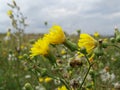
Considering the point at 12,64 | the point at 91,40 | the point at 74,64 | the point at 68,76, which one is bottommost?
the point at 12,64

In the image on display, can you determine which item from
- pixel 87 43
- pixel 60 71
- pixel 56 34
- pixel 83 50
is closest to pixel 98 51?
pixel 83 50

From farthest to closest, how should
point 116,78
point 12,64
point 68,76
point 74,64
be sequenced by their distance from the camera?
point 12,64
point 116,78
point 68,76
point 74,64

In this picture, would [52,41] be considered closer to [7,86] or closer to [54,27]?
[54,27]

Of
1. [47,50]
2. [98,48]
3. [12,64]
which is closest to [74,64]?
[47,50]

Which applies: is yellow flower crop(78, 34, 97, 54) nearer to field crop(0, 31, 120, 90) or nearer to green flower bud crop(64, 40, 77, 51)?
green flower bud crop(64, 40, 77, 51)

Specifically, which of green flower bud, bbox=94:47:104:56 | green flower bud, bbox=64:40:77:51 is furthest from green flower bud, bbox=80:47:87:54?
green flower bud, bbox=64:40:77:51

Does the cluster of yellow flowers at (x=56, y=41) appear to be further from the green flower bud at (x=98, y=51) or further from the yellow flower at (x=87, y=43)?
the green flower bud at (x=98, y=51)

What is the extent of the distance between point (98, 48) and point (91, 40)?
0.54ft

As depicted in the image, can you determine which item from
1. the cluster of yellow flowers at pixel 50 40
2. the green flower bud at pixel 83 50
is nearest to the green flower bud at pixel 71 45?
the cluster of yellow flowers at pixel 50 40

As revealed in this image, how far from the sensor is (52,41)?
2.05 meters

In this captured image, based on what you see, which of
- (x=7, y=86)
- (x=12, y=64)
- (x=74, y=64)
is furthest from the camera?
(x=12, y=64)

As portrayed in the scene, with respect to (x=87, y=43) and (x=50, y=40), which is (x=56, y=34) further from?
(x=87, y=43)

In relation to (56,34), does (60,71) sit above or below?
below

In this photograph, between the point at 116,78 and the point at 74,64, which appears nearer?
the point at 74,64
